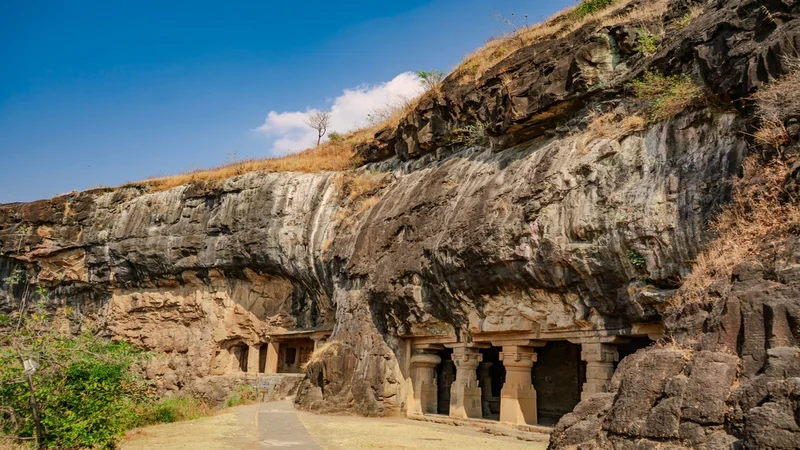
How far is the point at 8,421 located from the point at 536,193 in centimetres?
1032

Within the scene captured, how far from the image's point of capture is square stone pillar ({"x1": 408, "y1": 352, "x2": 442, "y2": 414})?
1741 cm

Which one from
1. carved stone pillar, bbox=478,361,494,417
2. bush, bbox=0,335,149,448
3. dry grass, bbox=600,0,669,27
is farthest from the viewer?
carved stone pillar, bbox=478,361,494,417

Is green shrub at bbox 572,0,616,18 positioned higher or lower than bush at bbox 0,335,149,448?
higher

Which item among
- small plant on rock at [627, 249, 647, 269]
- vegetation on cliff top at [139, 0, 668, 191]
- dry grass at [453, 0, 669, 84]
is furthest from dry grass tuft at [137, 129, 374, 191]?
small plant on rock at [627, 249, 647, 269]

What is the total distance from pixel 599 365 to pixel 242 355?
1925 centimetres

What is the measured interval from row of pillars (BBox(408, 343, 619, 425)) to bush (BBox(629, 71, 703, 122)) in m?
4.82

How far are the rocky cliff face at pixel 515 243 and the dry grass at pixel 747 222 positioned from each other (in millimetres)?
729

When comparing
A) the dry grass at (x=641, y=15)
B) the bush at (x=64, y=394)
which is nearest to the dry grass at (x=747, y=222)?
the dry grass at (x=641, y=15)

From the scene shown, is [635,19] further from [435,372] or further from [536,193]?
[435,372]

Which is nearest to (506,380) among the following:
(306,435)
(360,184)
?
(306,435)

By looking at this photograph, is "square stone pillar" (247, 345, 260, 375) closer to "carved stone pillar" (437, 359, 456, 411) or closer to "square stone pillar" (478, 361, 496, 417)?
"carved stone pillar" (437, 359, 456, 411)

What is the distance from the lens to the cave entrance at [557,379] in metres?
18.5

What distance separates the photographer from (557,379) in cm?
1903

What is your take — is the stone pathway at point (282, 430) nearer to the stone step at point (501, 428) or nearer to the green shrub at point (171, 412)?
the green shrub at point (171, 412)
